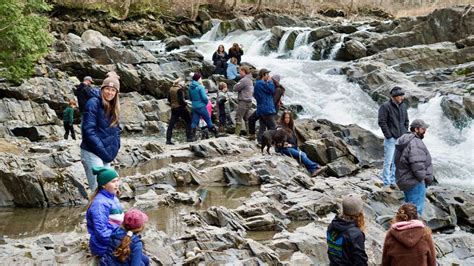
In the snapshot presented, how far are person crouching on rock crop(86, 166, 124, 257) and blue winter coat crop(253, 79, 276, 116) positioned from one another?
8.93 metres

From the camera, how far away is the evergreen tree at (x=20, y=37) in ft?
51.0

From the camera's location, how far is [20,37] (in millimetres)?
15836

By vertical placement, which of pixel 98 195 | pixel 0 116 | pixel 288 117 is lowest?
pixel 0 116

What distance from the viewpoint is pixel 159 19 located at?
42.9 metres

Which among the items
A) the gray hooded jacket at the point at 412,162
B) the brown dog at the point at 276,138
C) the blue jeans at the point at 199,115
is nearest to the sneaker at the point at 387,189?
the gray hooded jacket at the point at 412,162

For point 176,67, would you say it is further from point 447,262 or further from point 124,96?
point 447,262

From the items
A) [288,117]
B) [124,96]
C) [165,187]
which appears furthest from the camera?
[124,96]

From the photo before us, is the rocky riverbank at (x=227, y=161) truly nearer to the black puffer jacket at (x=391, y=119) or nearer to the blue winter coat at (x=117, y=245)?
the blue winter coat at (x=117, y=245)

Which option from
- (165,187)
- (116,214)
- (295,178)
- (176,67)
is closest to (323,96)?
(176,67)

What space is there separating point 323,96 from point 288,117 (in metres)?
11.3

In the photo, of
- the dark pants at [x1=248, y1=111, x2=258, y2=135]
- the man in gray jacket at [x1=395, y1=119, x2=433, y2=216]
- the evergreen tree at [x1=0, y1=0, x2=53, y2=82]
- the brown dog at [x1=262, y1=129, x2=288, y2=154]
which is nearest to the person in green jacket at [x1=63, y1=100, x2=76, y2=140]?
the evergreen tree at [x1=0, y1=0, x2=53, y2=82]

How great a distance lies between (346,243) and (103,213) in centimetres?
247

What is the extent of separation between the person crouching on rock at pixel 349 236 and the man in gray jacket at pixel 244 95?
10.5 m

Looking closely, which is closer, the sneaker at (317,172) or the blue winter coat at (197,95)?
the sneaker at (317,172)
